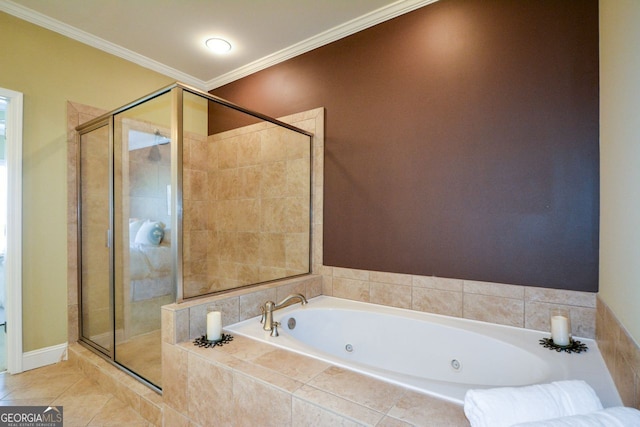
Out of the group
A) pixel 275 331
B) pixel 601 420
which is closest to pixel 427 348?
pixel 275 331

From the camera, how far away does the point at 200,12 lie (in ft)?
7.50

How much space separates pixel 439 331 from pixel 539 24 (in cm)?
184

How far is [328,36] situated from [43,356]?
10.8ft

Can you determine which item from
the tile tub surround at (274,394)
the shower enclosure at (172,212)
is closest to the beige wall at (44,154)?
the shower enclosure at (172,212)

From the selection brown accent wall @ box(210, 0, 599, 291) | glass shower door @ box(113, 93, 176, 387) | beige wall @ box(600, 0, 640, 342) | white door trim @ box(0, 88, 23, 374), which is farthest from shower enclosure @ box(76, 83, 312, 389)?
beige wall @ box(600, 0, 640, 342)

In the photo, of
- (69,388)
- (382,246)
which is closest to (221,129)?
(382,246)

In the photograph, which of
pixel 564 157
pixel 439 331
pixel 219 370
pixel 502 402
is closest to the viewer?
pixel 502 402

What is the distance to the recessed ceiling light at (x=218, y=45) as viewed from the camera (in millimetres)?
2660

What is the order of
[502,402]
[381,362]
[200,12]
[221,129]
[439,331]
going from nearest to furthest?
1. [502,402]
2. [439,331]
3. [381,362]
4. [200,12]
5. [221,129]

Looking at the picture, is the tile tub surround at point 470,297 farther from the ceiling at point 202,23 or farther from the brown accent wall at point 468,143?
the ceiling at point 202,23

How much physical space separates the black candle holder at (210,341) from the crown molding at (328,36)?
235 centimetres

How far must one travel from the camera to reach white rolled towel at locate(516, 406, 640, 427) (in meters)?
0.71

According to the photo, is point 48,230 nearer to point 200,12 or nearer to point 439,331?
point 200,12

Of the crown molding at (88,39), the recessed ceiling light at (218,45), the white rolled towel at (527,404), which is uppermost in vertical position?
the recessed ceiling light at (218,45)
